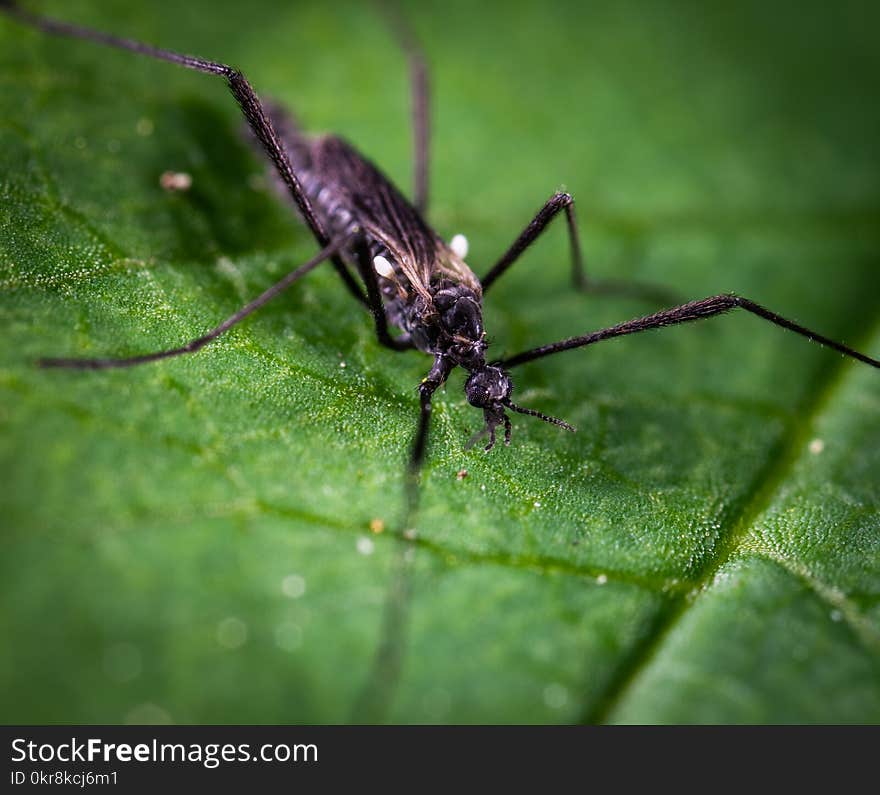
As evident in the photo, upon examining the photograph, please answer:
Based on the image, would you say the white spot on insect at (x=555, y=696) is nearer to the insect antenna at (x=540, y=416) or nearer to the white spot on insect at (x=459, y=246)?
the insect antenna at (x=540, y=416)

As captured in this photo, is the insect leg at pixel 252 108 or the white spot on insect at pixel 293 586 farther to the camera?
the insect leg at pixel 252 108

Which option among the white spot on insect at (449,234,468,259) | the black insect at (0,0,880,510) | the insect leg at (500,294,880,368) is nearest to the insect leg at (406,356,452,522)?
the black insect at (0,0,880,510)

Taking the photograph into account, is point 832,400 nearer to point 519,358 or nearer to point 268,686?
point 519,358

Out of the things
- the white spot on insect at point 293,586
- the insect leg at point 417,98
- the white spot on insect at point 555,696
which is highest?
the insect leg at point 417,98

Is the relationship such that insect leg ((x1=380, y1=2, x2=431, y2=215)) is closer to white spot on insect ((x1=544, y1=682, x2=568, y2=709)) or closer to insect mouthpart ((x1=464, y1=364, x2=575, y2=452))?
insect mouthpart ((x1=464, y1=364, x2=575, y2=452))

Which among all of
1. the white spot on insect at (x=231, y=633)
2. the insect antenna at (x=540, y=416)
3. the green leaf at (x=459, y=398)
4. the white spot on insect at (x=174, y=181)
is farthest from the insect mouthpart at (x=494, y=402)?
the white spot on insect at (x=174, y=181)

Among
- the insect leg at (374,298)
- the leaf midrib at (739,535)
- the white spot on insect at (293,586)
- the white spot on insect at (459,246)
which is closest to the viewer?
the white spot on insect at (293,586)

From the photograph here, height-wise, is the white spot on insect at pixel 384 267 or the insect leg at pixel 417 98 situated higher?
the insect leg at pixel 417 98

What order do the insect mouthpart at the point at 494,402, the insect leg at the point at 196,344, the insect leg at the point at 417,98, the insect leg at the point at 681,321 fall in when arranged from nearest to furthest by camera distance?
the insect leg at the point at 196,344, the insect mouthpart at the point at 494,402, the insect leg at the point at 681,321, the insect leg at the point at 417,98
